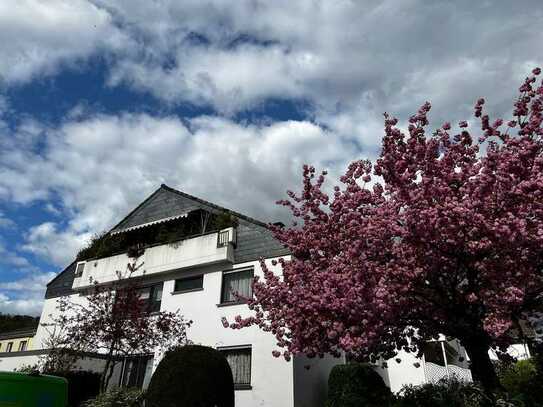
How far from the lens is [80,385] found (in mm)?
16328

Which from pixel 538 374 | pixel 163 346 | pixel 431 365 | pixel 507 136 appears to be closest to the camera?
pixel 507 136

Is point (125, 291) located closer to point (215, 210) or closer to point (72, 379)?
point (72, 379)

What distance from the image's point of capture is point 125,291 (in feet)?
53.8

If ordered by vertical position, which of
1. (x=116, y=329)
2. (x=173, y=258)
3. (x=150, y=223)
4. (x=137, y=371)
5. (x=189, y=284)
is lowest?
(x=137, y=371)

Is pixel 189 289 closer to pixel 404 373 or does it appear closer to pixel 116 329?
pixel 116 329

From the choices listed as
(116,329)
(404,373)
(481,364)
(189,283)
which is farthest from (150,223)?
(481,364)

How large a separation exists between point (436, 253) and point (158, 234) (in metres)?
17.0

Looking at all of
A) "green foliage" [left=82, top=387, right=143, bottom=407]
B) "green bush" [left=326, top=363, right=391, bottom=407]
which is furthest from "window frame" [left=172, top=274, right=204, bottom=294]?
"green bush" [left=326, top=363, right=391, bottom=407]

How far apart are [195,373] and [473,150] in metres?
9.58

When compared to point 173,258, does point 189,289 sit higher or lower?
lower

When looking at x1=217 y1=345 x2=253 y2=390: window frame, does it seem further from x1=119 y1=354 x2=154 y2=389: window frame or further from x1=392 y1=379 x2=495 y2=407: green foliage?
x1=392 y1=379 x2=495 y2=407: green foliage

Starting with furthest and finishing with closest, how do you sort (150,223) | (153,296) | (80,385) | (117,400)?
(150,223) < (153,296) < (80,385) < (117,400)

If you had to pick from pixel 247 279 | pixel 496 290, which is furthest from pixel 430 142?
pixel 247 279

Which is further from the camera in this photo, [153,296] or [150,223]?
[150,223]
